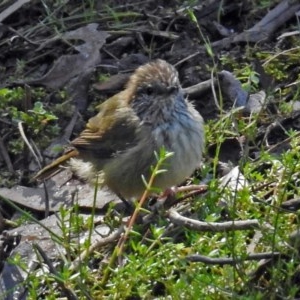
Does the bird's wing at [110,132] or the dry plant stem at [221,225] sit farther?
the bird's wing at [110,132]

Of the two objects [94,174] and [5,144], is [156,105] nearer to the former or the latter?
[94,174]

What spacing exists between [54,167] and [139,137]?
0.72 m

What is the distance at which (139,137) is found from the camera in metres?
6.89

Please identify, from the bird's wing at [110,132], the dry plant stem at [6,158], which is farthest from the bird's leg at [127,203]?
the dry plant stem at [6,158]

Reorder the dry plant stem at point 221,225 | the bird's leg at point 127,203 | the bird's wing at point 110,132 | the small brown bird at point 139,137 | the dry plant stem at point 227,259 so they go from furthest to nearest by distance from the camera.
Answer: the bird's wing at point 110,132 < the bird's leg at point 127,203 < the small brown bird at point 139,137 < the dry plant stem at point 221,225 < the dry plant stem at point 227,259

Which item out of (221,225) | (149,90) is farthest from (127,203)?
(221,225)

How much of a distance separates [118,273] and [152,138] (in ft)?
5.33

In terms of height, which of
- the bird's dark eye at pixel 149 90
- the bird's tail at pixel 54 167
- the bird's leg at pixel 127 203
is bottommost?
the bird's leg at pixel 127 203

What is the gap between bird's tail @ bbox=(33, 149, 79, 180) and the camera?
23.6 feet

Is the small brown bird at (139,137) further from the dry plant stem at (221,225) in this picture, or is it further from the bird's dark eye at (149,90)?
the dry plant stem at (221,225)

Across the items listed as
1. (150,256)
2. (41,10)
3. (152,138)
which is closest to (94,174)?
(152,138)

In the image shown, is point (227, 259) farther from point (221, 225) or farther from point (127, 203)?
point (127, 203)

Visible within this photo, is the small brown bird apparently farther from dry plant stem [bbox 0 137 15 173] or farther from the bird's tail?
dry plant stem [bbox 0 137 15 173]

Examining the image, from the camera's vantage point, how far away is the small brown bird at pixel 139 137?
6.70 m
